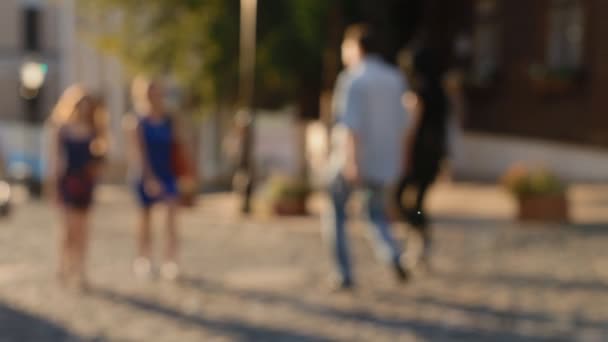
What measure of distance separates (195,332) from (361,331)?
0.94 m

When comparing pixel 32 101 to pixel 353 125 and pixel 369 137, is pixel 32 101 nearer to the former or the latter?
pixel 369 137

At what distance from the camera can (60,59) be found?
140ft

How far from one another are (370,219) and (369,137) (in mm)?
576

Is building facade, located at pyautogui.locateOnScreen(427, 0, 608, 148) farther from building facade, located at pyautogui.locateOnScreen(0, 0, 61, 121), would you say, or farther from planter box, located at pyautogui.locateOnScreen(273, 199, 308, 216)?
building facade, located at pyautogui.locateOnScreen(0, 0, 61, 121)

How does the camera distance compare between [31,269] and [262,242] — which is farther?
[262,242]

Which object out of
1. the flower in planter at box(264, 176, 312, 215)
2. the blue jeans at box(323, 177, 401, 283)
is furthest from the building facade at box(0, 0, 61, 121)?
the blue jeans at box(323, 177, 401, 283)

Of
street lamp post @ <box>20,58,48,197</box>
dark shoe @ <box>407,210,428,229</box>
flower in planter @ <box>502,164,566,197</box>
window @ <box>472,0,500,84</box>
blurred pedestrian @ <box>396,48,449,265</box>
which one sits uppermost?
window @ <box>472,0,500,84</box>

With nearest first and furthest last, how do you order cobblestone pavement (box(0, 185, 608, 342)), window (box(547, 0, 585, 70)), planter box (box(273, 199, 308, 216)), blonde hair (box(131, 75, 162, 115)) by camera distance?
cobblestone pavement (box(0, 185, 608, 342)) < blonde hair (box(131, 75, 162, 115)) < planter box (box(273, 199, 308, 216)) < window (box(547, 0, 585, 70))

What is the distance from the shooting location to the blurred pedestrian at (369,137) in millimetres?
7988

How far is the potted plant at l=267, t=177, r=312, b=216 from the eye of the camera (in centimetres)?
1534

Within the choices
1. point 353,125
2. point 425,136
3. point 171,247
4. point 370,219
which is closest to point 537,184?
point 425,136

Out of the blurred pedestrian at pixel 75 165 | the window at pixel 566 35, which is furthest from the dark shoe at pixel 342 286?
the window at pixel 566 35

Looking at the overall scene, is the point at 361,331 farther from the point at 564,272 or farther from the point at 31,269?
the point at 31,269

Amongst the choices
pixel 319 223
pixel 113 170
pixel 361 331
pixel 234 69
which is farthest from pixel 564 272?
pixel 113 170
